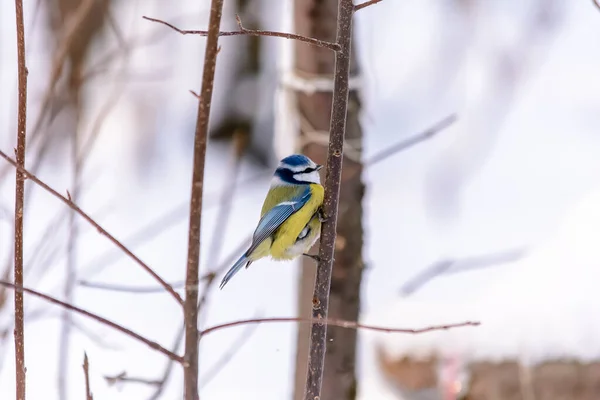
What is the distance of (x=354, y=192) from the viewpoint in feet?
7.12

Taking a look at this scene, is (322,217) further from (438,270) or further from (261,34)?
(261,34)

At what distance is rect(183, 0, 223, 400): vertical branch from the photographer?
705mm

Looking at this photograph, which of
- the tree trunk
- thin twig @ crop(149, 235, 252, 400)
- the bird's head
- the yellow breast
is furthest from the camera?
the tree trunk

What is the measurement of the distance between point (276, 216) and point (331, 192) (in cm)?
64

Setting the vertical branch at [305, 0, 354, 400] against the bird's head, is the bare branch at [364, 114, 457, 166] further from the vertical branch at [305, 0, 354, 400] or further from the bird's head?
the vertical branch at [305, 0, 354, 400]

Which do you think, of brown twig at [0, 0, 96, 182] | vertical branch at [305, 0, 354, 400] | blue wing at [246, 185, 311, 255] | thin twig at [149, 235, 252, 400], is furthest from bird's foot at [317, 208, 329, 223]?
brown twig at [0, 0, 96, 182]

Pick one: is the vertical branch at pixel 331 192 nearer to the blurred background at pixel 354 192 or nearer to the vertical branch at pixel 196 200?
the vertical branch at pixel 196 200

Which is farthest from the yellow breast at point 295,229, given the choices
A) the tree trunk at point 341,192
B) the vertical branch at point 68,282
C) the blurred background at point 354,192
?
the vertical branch at point 68,282

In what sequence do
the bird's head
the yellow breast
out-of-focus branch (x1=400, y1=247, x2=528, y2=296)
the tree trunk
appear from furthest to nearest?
the tree trunk → the bird's head → the yellow breast → out-of-focus branch (x1=400, y1=247, x2=528, y2=296)

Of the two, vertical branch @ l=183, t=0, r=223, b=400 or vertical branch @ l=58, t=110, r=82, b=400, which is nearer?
vertical branch @ l=183, t=0, r=223, b=400

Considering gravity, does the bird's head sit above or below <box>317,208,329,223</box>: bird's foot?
above

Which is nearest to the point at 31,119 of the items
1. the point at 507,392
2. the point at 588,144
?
the point at 507,392

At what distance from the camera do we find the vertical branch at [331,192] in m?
1.01

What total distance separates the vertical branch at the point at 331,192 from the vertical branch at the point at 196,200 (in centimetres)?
28
